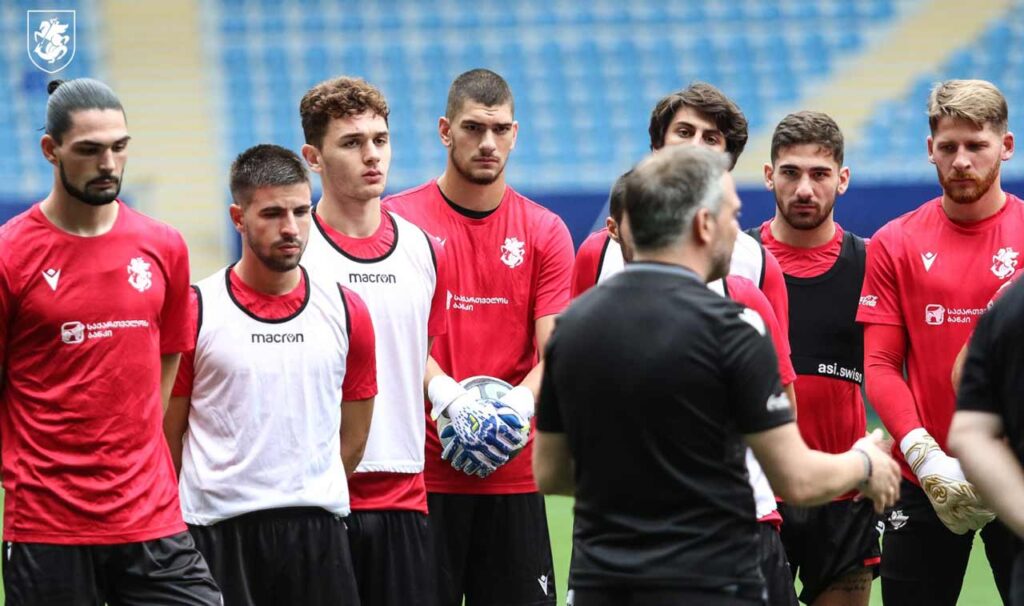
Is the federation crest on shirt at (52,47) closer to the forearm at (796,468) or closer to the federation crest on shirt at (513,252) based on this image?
the federation crest on shirt at (513,252)

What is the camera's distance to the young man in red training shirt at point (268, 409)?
5230 mm

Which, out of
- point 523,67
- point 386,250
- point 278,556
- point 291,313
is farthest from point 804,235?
point 523,67

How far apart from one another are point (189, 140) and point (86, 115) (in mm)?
10765

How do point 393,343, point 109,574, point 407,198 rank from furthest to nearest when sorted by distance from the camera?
1. point 407,198
2. point 393,343
3. point 109,574

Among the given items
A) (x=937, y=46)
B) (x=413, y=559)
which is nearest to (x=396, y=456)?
(x=413, y=559)

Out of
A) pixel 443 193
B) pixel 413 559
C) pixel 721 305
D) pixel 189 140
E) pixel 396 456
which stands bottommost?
pixel 413 559

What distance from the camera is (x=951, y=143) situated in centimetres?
581

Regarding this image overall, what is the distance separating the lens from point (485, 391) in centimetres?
597

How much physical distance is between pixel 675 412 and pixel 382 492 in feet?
7.65

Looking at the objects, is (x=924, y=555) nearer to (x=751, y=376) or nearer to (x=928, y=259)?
(x=928, y=259)

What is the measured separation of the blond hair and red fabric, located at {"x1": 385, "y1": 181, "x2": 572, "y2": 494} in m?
1.65

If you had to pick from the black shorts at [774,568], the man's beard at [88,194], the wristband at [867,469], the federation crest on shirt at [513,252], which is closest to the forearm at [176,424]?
the man's beard at [88,194]

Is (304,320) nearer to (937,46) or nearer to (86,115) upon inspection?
→ (86,115)

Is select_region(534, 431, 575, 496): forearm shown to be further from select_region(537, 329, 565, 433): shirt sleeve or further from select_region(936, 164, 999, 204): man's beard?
select_region(936, 164, 999, 204): man's beard
